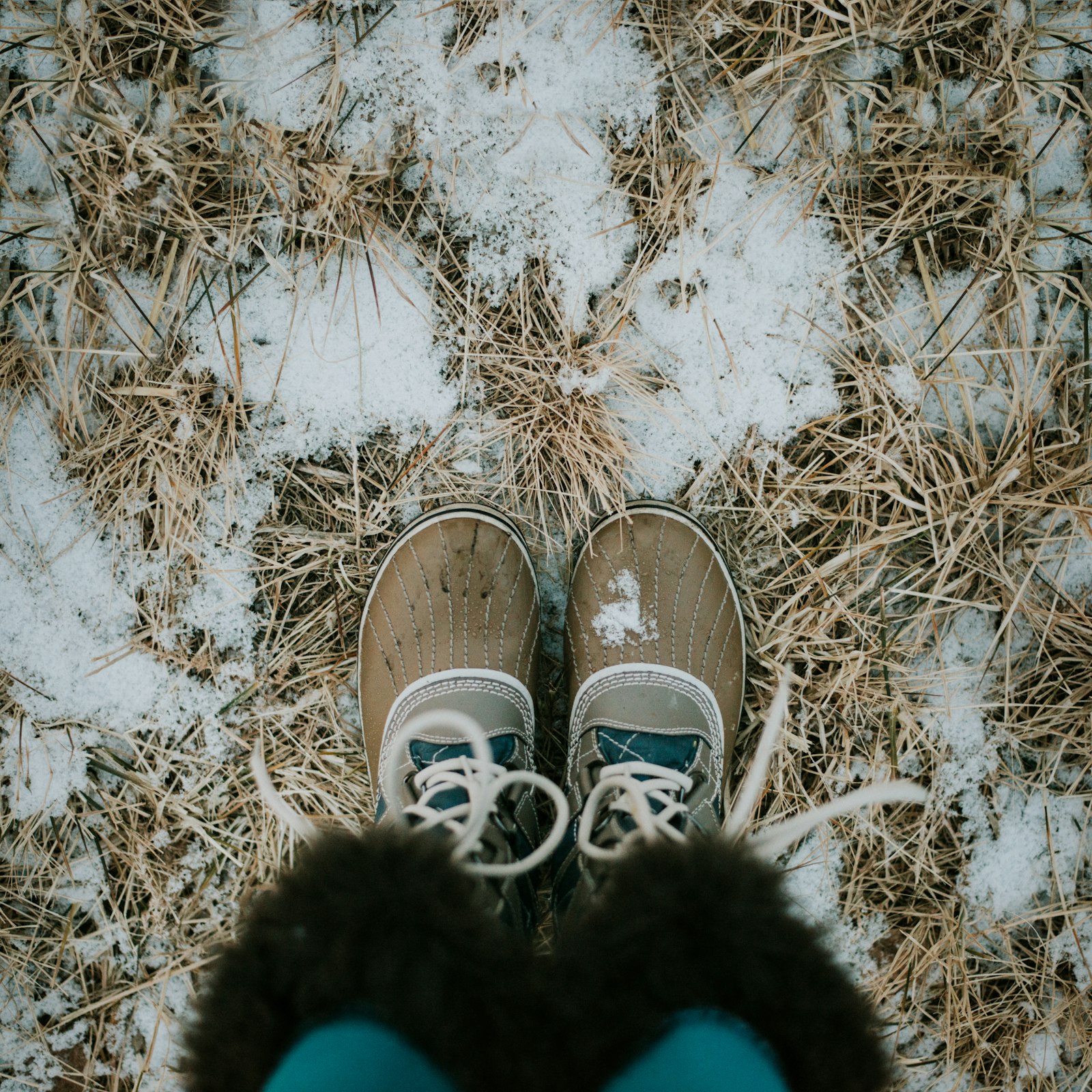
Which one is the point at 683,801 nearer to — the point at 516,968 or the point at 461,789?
the point at 461,789

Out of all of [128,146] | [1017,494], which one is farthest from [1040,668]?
[128,146]

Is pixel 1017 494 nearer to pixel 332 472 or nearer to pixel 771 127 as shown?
pixel 771 127

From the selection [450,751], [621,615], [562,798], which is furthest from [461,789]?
[621,615]

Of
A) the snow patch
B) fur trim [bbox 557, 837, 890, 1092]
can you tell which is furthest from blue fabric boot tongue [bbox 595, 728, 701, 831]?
fur trim [bbox 557, 837, 890, 1092]

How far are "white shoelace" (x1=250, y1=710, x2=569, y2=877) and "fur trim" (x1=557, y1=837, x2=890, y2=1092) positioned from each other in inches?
5.8

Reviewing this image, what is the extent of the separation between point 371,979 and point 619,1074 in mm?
207

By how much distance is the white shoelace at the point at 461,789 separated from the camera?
806 mm

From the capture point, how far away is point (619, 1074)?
1.89 feet

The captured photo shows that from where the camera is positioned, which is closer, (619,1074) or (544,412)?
(619,1074)

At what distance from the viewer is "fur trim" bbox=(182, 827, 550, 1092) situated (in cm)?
54

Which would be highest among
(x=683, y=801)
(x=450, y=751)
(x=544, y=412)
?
(x=544, y=412)

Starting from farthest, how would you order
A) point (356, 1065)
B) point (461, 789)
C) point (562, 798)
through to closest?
1. point (461, 789)
2. point (562, 798)
3. point (356, 1065)

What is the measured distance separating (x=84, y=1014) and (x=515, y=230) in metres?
1.31

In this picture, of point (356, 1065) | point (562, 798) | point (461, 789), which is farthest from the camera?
point (461, 789)
